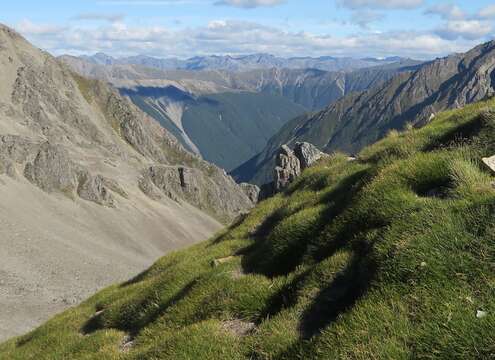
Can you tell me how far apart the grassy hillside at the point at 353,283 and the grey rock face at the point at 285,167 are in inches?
2070

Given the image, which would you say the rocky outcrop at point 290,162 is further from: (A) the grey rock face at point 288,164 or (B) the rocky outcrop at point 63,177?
(B) the rocky outcrop at point 63,177

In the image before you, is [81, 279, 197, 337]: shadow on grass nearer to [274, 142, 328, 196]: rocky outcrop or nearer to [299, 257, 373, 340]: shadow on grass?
[299, 257, 373, 340]: shadow on grass

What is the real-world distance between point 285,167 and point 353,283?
6487cm

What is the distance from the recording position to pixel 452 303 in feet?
23.6

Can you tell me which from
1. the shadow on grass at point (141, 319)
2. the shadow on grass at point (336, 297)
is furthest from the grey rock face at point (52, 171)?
the shadow on grass at point (336, 297)

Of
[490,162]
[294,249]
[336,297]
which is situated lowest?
[294,249]

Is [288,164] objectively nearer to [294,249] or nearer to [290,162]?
[290,162]

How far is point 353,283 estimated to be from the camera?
31.2 ft

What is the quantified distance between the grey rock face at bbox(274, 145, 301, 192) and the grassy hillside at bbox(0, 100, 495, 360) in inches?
2070

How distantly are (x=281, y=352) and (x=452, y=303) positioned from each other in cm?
287

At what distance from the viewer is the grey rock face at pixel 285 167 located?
70.3m

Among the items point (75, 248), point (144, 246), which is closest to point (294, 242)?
point (75, 248)

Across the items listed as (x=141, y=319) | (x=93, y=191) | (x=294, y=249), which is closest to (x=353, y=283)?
(x=294, y=249)

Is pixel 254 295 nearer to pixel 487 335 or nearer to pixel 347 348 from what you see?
pixel 347 348
